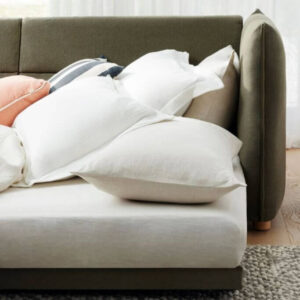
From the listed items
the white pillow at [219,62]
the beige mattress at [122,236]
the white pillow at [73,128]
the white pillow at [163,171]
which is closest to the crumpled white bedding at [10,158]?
the white pillow at [73,128]

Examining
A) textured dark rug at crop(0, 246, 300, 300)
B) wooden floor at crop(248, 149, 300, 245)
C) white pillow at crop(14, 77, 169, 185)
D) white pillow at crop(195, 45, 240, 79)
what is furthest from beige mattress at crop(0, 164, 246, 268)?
white pillow at crop(195, 45, 240, 79)

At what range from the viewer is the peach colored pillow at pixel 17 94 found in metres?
2.31

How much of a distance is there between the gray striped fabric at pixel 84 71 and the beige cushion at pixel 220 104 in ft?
1.37

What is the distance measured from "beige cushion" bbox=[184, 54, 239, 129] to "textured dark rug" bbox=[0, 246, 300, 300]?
501 millimetres

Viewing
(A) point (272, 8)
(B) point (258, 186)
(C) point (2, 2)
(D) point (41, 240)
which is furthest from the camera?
(C) point (2, 2)

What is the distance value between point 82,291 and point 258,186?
720 mm

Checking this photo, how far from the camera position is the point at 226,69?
2.31m

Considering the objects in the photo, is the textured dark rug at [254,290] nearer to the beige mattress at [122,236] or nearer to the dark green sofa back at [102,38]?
the beige mattress at [122,236]

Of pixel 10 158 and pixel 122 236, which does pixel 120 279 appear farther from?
pixel 10 158

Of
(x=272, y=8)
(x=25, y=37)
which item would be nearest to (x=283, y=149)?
(x=25, y=37)

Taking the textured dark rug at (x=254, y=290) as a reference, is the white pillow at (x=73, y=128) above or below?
above

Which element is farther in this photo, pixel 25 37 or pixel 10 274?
pixel 25 37

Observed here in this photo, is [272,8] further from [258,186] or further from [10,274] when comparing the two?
[10,274]

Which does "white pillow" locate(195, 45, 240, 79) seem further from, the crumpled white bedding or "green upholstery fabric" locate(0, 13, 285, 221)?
the crumpled white bedding
